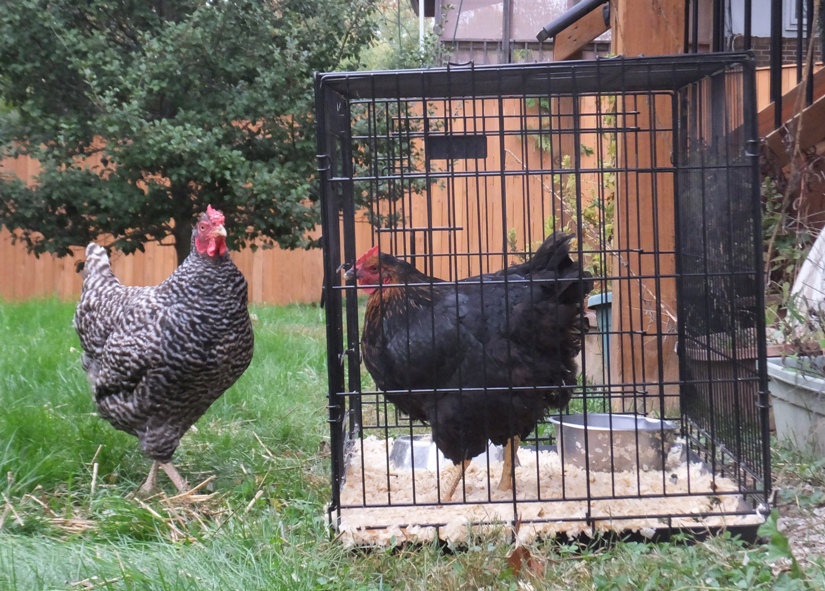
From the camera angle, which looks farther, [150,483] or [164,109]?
[164,109]

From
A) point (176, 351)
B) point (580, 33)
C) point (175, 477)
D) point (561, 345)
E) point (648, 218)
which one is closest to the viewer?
point (561, 345)

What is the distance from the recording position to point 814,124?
3.19 m

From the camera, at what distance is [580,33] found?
15.8 feet

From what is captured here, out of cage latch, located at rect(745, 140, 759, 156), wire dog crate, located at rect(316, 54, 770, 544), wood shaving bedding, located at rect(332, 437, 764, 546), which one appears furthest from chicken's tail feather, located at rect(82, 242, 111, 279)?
cage latch, located at rect(745, 140, 759, 156)

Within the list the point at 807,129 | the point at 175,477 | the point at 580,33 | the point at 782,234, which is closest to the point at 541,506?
the point at 175,477

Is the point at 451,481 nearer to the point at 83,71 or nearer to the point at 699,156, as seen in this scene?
the point at 699,156

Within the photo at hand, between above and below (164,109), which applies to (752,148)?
below

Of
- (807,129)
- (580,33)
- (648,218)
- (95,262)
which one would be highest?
(580,33)

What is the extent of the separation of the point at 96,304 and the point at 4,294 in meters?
6.15

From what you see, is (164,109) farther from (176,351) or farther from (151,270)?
(151,270)

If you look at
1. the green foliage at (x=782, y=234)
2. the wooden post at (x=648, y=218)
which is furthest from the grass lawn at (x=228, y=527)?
the wooden post at (x=648, y=218)

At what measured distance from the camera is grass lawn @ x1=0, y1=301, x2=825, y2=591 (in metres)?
2.06

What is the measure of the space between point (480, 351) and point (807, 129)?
5.73 ft

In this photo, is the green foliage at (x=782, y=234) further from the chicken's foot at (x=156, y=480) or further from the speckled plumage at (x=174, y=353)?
the chicken's foot at (x=156, y=480)
